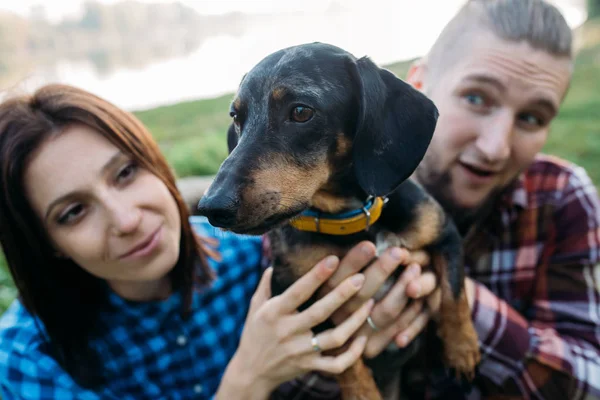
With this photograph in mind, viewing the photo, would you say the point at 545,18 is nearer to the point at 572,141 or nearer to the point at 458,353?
the point at 458,353

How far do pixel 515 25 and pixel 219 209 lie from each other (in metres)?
1.57

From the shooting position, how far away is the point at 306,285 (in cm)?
186

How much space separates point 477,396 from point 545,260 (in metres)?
0.71

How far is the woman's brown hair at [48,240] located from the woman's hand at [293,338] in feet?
1.52

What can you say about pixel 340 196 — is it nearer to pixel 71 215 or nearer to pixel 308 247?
pixel 308 247

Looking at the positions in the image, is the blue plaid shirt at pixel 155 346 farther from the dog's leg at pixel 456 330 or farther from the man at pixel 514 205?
the dog's leg at pixel 456 330

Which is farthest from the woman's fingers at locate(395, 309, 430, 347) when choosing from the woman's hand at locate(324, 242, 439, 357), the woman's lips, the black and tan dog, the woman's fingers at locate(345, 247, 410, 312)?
the woman's lips

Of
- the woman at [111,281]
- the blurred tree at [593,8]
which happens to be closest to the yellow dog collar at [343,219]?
the woman at [111,281]

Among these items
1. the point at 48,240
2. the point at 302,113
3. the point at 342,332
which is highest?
the point at 302,113

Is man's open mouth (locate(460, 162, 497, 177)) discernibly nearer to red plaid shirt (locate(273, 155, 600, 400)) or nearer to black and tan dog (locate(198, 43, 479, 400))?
red plaid shirt (locate(273, 155, 600, 400))

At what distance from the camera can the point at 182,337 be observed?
92.1 inches

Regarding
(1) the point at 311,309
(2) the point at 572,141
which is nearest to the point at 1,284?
(1) the point at 311,309

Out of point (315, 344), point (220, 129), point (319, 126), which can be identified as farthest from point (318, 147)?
point (220, 129)

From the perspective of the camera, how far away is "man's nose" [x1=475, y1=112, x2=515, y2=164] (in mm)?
2066
